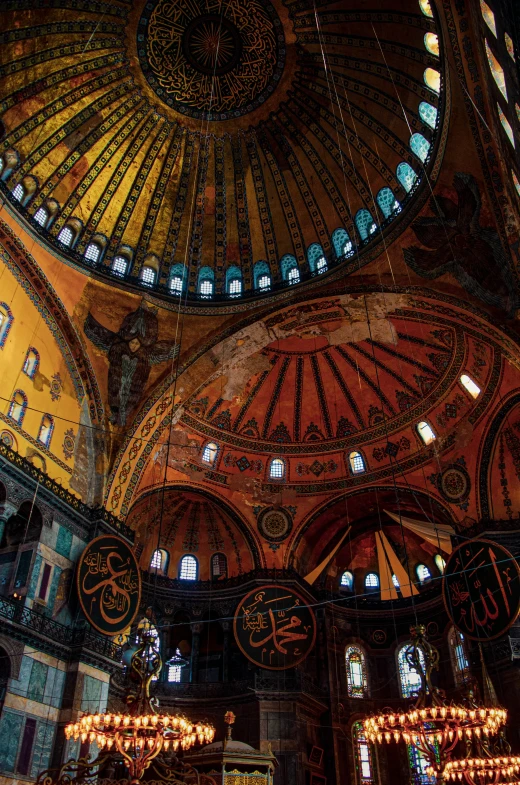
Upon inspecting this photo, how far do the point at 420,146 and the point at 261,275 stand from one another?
506 cm

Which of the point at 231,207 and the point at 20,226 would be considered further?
the point at 231,207

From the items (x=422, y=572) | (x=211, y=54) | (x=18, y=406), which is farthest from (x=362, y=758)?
(x=211, y=54)

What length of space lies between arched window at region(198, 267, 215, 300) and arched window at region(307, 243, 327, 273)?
8.55 feet

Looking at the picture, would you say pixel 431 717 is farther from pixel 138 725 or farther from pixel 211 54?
pixel 211 54

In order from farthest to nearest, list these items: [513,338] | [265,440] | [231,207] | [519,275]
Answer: [265,440] → [231,207] → [513,338] → [519,275]

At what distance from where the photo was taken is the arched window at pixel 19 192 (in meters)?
13.8

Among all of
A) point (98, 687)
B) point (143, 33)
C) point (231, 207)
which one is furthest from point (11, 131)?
point (98, 687)

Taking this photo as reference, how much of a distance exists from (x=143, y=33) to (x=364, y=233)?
6.63 meters

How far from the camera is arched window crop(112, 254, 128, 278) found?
51.7 feet

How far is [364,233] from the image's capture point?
595 inches

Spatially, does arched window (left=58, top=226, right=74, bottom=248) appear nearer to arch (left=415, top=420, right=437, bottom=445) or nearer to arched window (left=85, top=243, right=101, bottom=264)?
arched window (left=85, top=243, right=101, bottom=264)

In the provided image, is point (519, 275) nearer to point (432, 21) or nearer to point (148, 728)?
point (432, 21)

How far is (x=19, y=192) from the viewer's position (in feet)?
45.6

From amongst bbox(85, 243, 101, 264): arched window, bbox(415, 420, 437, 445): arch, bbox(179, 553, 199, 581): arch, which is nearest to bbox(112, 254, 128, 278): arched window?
bbox(85, 243, 101, 264): arched window
